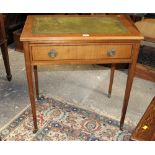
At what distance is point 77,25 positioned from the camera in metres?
1.26

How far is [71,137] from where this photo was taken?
58.9 inches

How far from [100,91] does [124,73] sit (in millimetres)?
448

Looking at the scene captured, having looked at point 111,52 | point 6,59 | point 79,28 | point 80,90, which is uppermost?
point 79,28

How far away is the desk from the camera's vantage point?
1.12 meters

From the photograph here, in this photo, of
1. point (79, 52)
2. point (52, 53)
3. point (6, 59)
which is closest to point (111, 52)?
point (79, 52)

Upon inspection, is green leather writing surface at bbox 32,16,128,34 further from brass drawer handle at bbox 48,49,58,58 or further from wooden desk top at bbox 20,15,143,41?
brass drawer handle at bbox 48,49,58,58

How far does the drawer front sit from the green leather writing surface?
8cm

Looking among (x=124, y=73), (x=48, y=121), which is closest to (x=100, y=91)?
(x=124, y=73)

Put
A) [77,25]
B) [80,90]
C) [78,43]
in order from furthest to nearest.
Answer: [80,90] → [77,25] → [78,43]

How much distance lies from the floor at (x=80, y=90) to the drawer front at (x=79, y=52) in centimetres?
66

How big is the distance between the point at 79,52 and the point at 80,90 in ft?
2.79

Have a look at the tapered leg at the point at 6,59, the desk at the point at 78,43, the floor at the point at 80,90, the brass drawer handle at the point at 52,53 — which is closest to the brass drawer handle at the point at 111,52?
the desk at the point at 78,43

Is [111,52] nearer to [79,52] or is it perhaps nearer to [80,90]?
[79,52]
